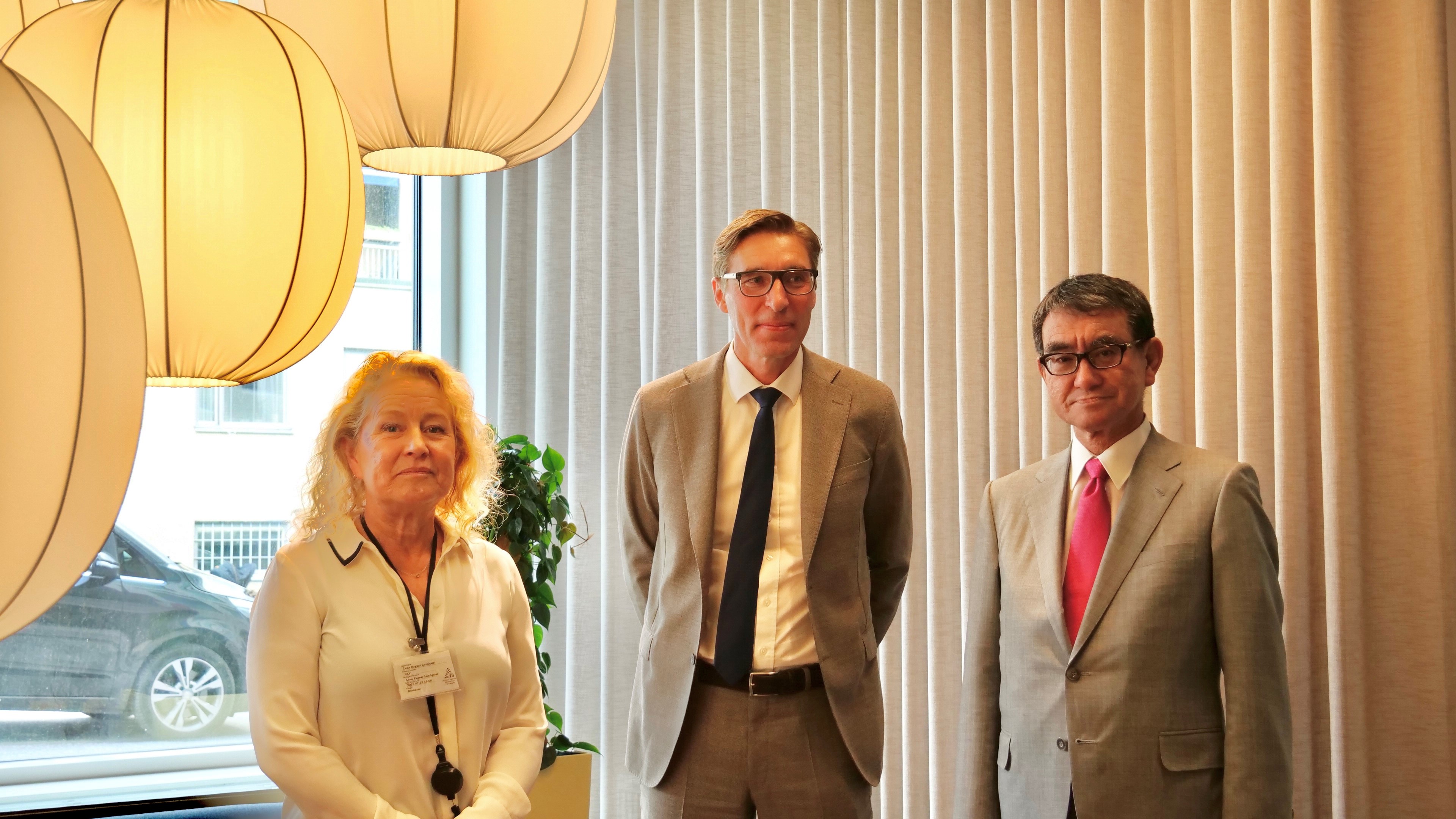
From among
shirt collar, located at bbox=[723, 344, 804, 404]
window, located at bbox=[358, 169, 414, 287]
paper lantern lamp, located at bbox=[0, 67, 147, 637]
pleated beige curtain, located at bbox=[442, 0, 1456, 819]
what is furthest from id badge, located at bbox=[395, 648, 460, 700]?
window, located at bbox=[358, 169, 414, 287]

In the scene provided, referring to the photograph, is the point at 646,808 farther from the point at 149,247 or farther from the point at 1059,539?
the point at 149,247

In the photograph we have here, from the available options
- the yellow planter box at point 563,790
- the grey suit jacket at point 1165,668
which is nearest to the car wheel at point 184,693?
the yellow planter box at point 563,790

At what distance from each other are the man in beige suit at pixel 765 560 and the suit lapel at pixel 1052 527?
39 centimetres

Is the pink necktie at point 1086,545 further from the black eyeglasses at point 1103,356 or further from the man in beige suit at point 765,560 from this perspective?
the man in beige suit at point 765,560

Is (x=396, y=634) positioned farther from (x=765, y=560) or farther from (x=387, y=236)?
(x=387, y=236)

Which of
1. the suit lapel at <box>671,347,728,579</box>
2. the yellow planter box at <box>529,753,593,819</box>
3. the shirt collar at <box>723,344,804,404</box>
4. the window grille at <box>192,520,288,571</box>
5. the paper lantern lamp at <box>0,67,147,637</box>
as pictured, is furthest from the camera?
the window grille at <box>192,520,288,571</box>

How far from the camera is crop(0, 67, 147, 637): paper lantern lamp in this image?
0.54 m

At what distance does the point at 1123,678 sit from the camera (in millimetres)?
1992

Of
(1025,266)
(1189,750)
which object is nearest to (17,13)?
(1189,750)

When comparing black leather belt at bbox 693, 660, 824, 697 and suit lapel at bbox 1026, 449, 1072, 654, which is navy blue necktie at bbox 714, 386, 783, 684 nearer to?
black leather belt at bbox 693, 660, 824, 697

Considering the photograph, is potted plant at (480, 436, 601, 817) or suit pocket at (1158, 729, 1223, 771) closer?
suit pocket at (1158, 729, 1223, 771)

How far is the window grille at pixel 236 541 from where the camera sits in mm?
3758

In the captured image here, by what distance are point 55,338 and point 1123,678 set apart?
1.88m

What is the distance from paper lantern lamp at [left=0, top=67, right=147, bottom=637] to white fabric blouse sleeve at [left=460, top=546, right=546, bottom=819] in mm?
1588
